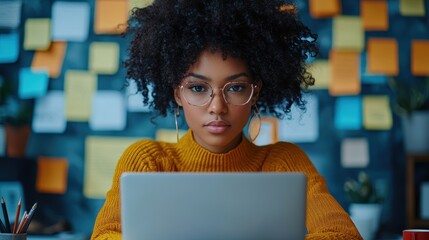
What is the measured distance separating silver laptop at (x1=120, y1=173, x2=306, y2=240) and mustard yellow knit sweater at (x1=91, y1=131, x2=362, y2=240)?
317 mm

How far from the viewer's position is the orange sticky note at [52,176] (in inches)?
111

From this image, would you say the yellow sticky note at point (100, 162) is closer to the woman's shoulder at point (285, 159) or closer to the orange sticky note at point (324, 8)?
the orange sticky note at point (324, 8)

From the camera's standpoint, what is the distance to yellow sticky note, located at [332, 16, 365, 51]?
2873mm

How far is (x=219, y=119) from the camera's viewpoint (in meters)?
1.48

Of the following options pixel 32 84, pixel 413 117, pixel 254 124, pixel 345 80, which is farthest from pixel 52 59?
pixel 413 117

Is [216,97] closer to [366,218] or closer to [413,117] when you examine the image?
[366,218]

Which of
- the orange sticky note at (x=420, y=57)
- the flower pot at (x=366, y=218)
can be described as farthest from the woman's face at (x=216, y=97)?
the orange sticky note at (x=420, y=57)

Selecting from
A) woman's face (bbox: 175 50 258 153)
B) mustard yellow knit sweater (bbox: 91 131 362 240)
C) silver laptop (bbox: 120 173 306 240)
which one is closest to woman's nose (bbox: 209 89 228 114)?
woman's face (bbox: 175 50 258 153)

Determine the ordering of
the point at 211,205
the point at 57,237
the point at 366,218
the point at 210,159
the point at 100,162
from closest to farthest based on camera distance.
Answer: the point at 211,205 < the point at 210,159 < the point at 57,237 < the point at 366,218 < the point at 100,162

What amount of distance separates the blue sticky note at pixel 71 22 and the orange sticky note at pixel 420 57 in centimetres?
137

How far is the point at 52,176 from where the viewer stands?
9.30 ft

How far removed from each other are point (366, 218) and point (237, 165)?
3.74 ft

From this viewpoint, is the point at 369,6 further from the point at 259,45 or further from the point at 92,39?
the point at 259,45

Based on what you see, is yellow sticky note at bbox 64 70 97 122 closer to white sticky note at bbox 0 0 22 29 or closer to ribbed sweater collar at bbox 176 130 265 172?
white sticky note at bbox 0 0 22 29
